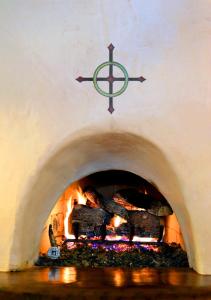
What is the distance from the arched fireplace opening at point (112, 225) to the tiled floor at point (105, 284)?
538 millimetres

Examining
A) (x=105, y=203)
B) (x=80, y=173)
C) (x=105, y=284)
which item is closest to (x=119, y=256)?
(x=105, y=203)

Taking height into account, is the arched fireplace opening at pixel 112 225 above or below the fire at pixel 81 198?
below

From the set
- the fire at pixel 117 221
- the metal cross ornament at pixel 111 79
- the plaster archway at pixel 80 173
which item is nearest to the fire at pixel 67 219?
the fire at pixel 117 221

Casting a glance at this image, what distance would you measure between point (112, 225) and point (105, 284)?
1320mm

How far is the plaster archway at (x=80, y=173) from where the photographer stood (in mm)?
2814

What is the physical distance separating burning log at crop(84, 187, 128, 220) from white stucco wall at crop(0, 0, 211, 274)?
93 centimetres

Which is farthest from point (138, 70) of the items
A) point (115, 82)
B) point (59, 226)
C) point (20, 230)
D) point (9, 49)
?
point (59, 226)

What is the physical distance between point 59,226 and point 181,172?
57.6 inches

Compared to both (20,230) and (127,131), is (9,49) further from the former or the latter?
(20,230)

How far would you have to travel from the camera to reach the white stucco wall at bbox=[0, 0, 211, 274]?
273 centimetres

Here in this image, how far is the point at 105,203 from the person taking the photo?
3.74 metres

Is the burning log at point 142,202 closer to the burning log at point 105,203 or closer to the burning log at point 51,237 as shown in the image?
the burning log at point 105,203

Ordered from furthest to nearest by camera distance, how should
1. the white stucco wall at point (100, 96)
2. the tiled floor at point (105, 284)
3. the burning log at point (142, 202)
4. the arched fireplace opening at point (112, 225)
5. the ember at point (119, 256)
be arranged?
the burning log at point (142, 202) < the arched fireplace opening at point (112, 225) < the ember at point (119, 256) < the white stucco wall at point (100, 96) < the tiled floor at point (105, 284)

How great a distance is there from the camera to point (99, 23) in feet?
9.12
